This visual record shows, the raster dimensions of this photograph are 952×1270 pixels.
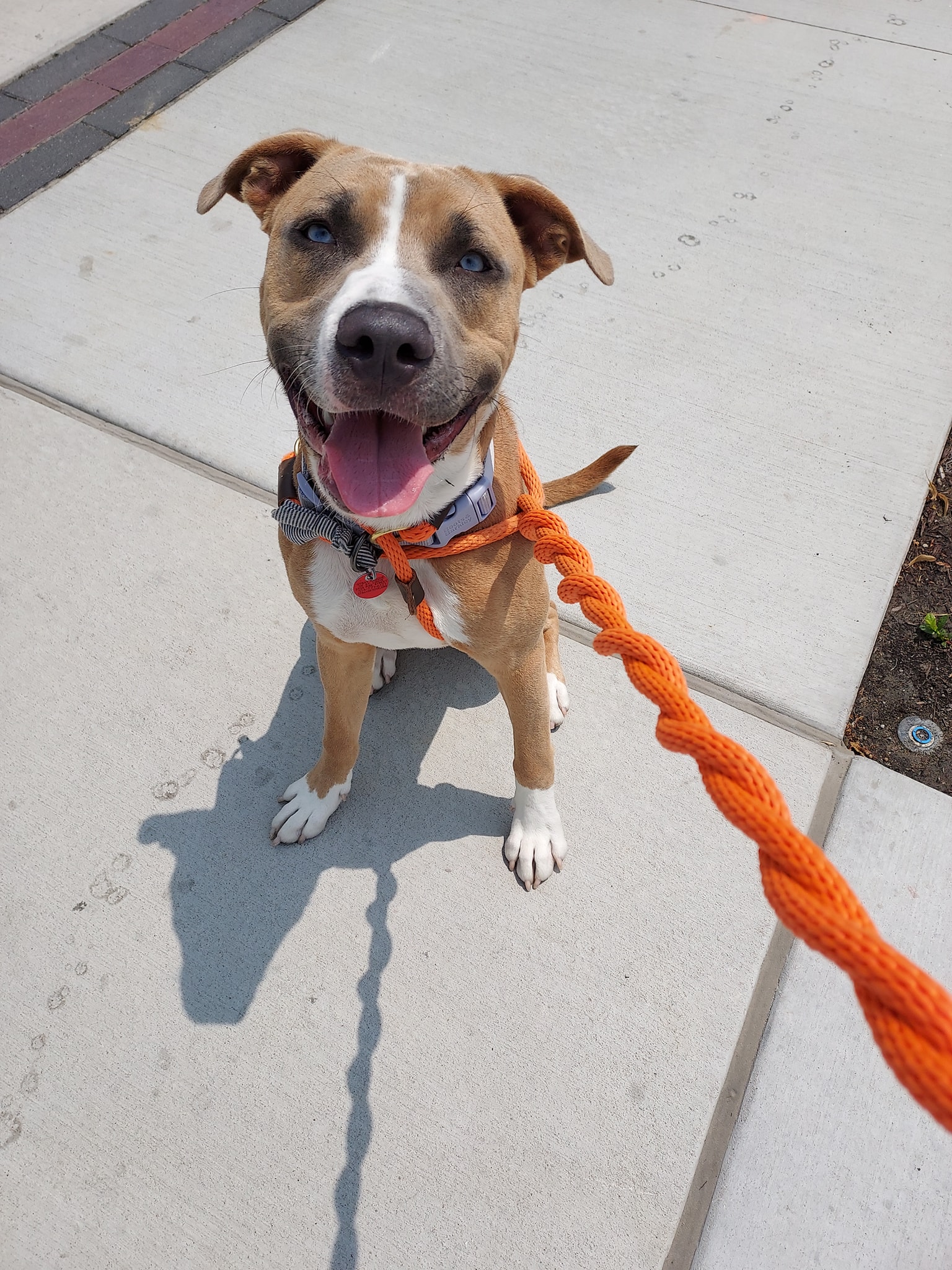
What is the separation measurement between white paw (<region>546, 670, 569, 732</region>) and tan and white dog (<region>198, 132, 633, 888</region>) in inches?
13.7

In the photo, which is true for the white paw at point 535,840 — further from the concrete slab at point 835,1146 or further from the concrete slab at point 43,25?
the concrete slab at point 43,25

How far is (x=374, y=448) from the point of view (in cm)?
171

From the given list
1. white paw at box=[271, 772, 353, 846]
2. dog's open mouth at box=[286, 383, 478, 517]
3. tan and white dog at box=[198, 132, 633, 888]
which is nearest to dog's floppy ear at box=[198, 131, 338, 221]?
tan and white dog at box=[198, 132, 633, 888]

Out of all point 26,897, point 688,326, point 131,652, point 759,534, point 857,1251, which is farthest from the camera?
point 688,326

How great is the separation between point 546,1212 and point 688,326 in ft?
10.6

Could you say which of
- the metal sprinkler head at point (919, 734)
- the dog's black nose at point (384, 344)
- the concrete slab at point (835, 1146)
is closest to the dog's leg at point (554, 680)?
the concrete slab at point (835, 1146)

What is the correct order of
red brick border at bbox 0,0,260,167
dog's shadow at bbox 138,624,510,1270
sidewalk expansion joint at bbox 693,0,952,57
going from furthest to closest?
sidewalk expansion joint at bbox 693,0,952,57 < red brick border at bbox 0,0,260,167 < dog's shadow at bbox 138,624,510,1270

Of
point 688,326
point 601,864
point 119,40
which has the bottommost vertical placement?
point 601,864

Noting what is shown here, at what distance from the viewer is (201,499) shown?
317 centimetres

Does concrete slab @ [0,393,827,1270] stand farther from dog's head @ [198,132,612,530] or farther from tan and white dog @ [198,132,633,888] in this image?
dog's head @ [198,132,612,530]

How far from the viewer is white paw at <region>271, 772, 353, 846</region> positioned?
94.3 inches

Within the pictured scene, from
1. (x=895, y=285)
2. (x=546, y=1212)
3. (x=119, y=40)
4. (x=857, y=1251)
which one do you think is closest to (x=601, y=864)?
(x=546, y=1212)

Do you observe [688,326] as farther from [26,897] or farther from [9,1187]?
→ [9,1187]

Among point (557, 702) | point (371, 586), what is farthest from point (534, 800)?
point (371, 586)
